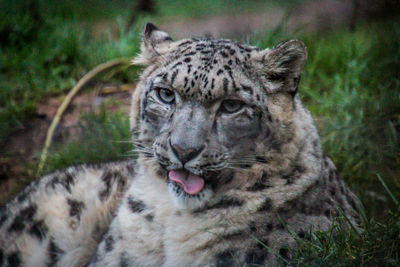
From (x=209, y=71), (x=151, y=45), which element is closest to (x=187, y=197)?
(x=209, y=71)

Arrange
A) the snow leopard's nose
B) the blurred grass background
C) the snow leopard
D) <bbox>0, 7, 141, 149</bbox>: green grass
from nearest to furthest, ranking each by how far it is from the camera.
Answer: the snow leopard's nose < the snow leopard < the blurred grass background < <bbox>0, 7, 141, 149</bbox>: green grass

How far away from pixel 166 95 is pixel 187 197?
726mm

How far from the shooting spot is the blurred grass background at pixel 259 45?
18.9 feet

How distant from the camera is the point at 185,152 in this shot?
335 cm

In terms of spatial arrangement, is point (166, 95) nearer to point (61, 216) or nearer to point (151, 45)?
point (151, 45)

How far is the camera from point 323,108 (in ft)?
20.9

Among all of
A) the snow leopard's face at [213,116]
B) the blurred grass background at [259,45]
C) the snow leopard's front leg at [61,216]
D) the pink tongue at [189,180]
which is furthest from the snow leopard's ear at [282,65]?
the snow leopard's front leg at [61,216]

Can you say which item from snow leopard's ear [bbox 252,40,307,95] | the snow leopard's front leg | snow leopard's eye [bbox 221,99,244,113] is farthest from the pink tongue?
the snow leopard's front leg

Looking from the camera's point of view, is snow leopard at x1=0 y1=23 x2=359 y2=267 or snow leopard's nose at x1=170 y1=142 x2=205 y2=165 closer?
snow leopard's nose at x1=170 y1=142 x2=205 y2=165

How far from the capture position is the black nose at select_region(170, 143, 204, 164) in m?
3.35

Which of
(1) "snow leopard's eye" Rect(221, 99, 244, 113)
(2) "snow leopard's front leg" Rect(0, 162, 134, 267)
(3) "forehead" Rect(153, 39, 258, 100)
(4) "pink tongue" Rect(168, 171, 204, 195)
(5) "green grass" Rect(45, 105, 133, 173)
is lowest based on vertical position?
(2) "snow leopard's front leg" Rect(0, 162, 134, 267)

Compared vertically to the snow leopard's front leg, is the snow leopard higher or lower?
Answer: higher

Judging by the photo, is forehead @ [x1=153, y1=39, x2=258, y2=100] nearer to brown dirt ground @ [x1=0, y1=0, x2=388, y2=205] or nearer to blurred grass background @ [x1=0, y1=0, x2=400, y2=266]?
blurred grass background @ [x1=0, y1=0, x2=400, y2=266]

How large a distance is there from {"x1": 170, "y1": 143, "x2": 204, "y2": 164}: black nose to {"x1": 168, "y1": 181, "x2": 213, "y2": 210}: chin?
0.31 meters
